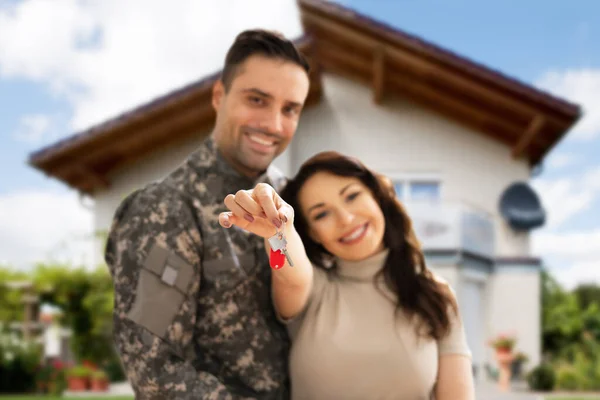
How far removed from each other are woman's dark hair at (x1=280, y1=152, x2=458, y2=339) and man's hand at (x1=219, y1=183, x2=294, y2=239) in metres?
0.80

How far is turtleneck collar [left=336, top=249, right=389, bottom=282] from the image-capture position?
8.59 ft

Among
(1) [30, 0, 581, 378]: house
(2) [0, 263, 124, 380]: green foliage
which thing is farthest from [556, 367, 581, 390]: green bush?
(2) [0, 263, 124, 380]: green foliage

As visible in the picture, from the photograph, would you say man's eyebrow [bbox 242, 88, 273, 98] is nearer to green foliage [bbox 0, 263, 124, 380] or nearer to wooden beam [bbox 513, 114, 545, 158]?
wooden beam [bbox 513, 114, 545, 158]

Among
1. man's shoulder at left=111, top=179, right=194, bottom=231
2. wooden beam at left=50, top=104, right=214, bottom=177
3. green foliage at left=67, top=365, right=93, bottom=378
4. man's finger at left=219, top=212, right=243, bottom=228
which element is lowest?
green foliage at left=67, top=365, right=93, bottom=378

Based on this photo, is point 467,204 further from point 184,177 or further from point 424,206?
point 184,177

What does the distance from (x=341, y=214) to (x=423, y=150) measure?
37.0ft

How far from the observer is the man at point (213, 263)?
2262 mm

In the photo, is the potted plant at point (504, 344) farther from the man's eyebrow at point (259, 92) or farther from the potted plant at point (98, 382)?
the man's eyebrow at point (259, 92)

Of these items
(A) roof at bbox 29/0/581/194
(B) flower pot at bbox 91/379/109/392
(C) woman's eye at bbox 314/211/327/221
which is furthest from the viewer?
(A) roof at bbox 29/0/581/194

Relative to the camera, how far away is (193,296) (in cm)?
232

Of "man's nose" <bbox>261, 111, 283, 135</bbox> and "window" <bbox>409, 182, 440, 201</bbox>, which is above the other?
"window" <bbox>409, 182, 440, 201</bbox>

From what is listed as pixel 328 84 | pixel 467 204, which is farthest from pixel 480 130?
pixel 328 84

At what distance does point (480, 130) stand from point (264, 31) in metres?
11.7

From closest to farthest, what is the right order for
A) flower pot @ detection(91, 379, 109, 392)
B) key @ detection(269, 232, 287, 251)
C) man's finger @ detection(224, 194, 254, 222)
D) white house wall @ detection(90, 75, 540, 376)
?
key @ detection(269, 232, 287, 251), man's finger @ detection(224, 194, 254, 222), flower pot @ detection(91, 379, 109, 392), white house wall @ detection(90, 75, 540, 376)
